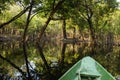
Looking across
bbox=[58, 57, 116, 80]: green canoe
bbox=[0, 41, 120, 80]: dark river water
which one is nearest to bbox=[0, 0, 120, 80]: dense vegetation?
bbox=[0, 41, 120, 80]: dark river water

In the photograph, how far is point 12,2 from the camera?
116 ft

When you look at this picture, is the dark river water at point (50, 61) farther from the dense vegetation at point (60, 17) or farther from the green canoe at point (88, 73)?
the green canoe at point (88, 73)

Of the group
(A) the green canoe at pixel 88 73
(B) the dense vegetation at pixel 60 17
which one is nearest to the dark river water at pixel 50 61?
(B) the dense vegetation at pixel 60 17

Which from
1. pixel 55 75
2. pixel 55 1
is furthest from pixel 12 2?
pixel 55 75

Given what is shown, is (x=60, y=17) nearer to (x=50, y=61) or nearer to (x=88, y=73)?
(x=50, y=61)

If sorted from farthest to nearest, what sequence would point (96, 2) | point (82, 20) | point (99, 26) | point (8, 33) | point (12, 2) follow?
1. point (8, 33)
2. point (99, 26)
3. point (82, 20)
4. point (96, 2)
5. point (12, 2)

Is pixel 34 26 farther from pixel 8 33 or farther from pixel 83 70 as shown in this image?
pixel 83 70

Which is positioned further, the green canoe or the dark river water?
the dark river water

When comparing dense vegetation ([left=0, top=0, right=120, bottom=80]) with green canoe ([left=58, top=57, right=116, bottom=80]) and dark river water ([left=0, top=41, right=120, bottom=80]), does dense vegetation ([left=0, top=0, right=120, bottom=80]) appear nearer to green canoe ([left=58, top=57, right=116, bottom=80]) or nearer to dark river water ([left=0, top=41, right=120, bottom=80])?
dark river water ([left=0, top=41, right=120, bottom=80])

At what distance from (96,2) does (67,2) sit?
13130 millimetres

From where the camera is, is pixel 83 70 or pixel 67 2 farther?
pixel 67 2

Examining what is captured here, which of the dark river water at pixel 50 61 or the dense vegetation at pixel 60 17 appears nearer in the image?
the dark river water at pixel 50 61

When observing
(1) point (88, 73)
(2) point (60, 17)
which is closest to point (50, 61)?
(1) point (88, 73)

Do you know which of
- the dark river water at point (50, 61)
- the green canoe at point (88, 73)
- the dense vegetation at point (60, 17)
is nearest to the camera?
the green canoe at point (88, 73)
